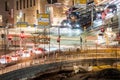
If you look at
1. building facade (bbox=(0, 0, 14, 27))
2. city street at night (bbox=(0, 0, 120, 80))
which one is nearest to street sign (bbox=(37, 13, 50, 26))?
city street at night (bbox=(0, 0, 120, 80))

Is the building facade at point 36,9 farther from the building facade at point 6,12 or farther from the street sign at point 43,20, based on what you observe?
the street sign at point 43,20

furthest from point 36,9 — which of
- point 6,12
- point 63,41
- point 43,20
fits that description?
point 43,20

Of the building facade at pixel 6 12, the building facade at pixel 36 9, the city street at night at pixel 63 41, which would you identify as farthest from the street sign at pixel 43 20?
the building facade at pixel 6 12

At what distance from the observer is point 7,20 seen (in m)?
25.5

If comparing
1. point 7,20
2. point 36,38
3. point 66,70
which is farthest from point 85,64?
point 7,20

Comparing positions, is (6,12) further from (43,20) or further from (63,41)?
(43,20)

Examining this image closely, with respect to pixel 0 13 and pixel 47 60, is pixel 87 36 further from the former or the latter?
pixel 0 13

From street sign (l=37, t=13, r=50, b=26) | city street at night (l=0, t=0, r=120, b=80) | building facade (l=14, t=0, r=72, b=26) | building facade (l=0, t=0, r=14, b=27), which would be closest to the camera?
street sign (l=37, t=13, r=50, b=26)

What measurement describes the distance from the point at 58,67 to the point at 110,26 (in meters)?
3.70

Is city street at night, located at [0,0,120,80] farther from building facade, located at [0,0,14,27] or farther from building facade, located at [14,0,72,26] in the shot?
building facade, located at [0,0,14,27]

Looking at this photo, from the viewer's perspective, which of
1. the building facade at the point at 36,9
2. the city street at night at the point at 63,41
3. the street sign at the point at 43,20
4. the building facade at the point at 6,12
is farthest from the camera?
the building facade at the point at 6,12

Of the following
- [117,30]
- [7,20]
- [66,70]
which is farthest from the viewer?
[7,20]

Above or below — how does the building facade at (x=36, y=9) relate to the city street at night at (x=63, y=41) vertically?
above

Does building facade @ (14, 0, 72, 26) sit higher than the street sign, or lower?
higher
